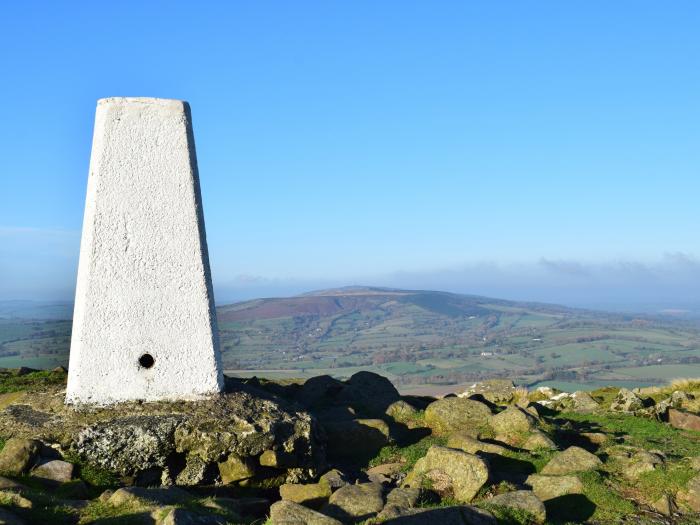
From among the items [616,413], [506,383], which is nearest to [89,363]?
[616,413]

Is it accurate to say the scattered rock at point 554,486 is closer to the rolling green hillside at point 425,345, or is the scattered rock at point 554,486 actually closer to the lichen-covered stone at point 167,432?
the lichen-covered stone at point 167,432

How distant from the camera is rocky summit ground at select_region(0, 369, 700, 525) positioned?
33.8ft

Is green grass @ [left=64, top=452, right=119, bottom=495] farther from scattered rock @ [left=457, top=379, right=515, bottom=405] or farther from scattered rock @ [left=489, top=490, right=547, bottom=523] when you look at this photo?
scattered rock @ [left=457, top=379, right=515, bottom=405]

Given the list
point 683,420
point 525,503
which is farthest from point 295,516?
point 683,420

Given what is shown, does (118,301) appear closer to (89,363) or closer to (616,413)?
(89,363)

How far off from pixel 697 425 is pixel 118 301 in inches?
631

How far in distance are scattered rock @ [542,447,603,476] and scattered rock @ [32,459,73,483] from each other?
9.26 m

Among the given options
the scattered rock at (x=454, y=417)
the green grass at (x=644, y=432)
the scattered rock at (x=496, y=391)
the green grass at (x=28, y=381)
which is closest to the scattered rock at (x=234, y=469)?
the green grass at (x=28, y=381)

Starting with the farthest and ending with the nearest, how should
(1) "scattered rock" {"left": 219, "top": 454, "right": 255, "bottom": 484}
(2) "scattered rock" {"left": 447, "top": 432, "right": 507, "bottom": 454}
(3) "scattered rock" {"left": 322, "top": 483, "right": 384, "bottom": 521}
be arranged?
(2) "scattered rock" {"left": 447, "top": 432, "right": 507, "bottom": 454} < (1) "scattered rock" {"left": 219, "top": 454, "right": 255, "bottom": 484} < (3) "scattered rock" {"left": 322, "top": 483, "right": 384, "bottom": 521}

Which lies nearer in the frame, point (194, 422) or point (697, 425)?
point (194, 422)

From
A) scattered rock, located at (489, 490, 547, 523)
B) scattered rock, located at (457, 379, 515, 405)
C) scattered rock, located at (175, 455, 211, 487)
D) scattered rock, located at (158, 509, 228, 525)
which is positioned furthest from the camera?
scattered rock, located at (457, 379, 515, 405)

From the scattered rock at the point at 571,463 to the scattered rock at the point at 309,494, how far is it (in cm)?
481

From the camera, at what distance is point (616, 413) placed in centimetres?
2181

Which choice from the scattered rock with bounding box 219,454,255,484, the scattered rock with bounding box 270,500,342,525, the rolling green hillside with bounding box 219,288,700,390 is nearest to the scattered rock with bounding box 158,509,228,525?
the scattered rock with bounding box 270,500,342,525
